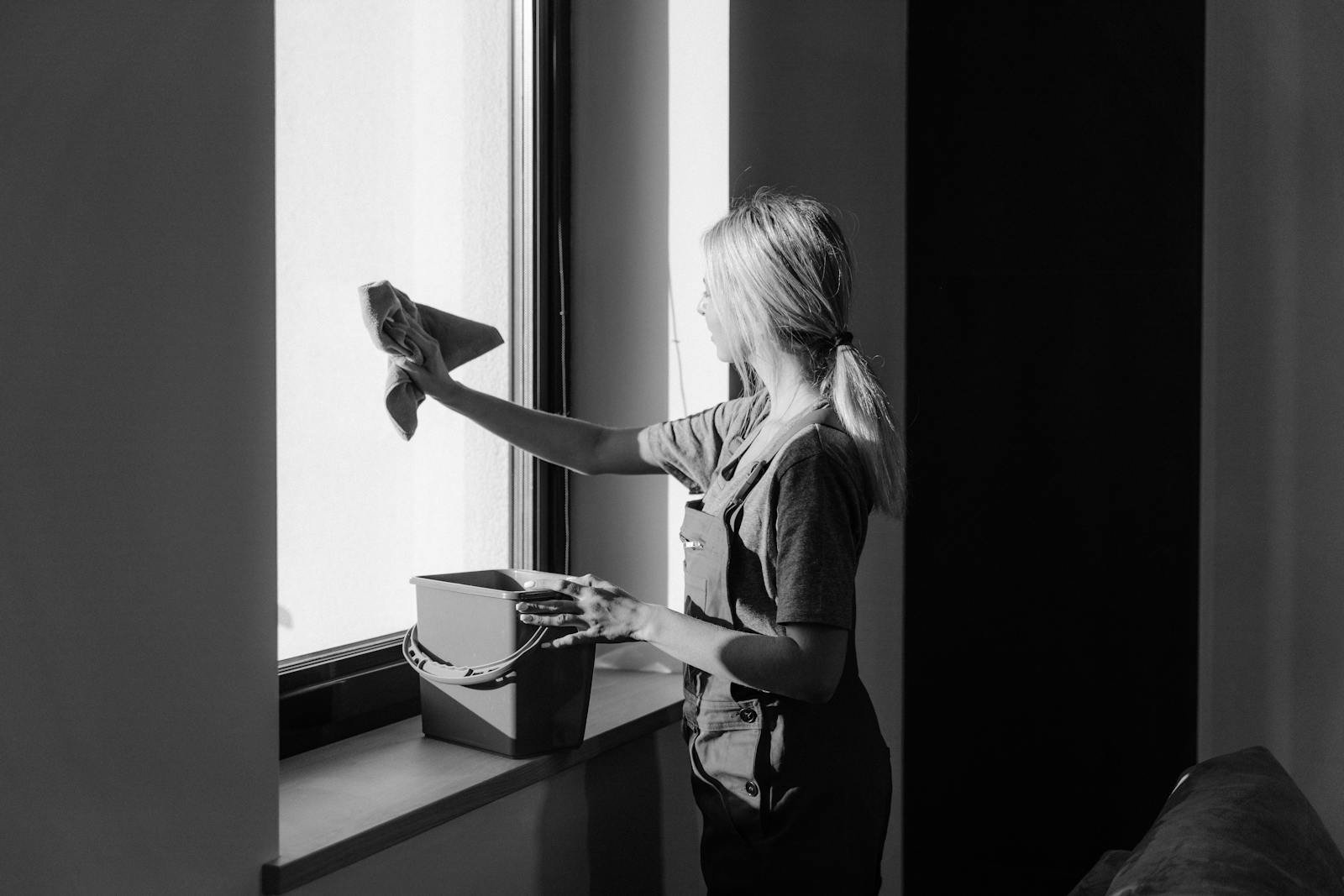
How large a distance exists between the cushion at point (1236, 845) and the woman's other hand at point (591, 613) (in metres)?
0.56

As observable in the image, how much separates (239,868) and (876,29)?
6.49 ft

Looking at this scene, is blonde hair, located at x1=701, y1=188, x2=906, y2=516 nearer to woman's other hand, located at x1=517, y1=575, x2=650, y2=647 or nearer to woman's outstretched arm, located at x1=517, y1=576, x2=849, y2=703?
woman's outstretched arm, located at x1=517, y1=576, x2=849, y2=703

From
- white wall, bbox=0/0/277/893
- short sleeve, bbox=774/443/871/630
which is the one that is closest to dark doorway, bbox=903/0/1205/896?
short sleeve, bbox=774/443/871/630

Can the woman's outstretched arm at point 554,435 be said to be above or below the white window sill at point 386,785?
above

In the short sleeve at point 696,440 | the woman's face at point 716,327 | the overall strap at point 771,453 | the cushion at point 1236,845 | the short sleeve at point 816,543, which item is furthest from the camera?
the short sleeve at point 696,440

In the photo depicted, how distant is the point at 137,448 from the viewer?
2.68 ft

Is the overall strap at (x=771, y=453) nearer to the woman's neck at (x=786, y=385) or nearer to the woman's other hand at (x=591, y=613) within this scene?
the woman's neck at (x=786, y=385)

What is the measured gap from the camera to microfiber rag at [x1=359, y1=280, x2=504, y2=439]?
3.96 ft

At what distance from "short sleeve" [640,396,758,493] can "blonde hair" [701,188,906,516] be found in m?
0.16

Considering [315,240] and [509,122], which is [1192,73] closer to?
[509,122]

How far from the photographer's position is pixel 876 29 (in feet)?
7.14

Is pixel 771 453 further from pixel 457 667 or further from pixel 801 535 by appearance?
pixel 457 667

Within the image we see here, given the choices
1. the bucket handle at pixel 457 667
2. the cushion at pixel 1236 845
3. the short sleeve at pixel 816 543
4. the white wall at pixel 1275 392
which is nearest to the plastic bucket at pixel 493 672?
the bucket handle at pixel 457 667

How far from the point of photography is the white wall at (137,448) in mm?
743
